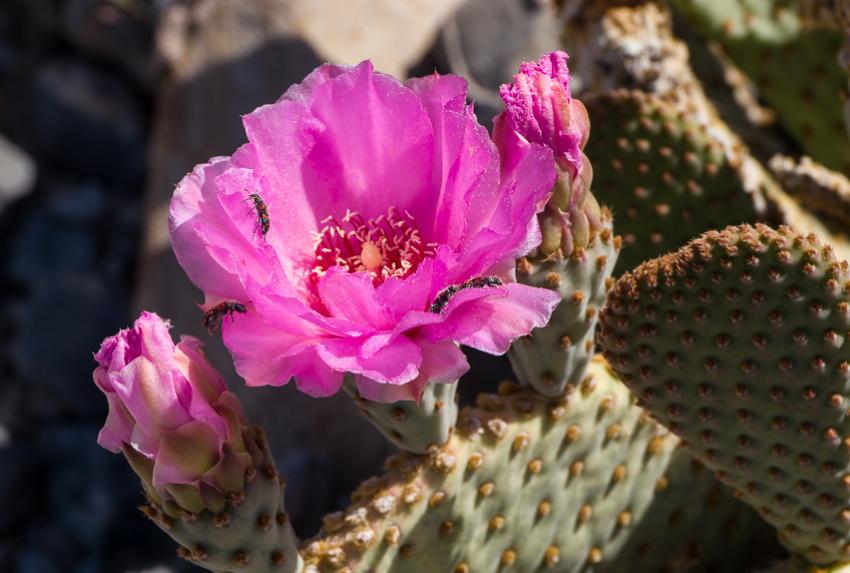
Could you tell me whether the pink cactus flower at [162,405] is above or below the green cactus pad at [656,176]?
above

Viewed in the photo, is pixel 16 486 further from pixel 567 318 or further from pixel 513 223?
pixel 513 223

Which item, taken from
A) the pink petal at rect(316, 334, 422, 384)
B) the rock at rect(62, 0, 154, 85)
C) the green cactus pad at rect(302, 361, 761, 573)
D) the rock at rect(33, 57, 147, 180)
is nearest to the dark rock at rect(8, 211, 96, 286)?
the rock at rect(33, 57, 147, 180)

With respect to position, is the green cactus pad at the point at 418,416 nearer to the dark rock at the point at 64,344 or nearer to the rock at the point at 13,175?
the dark rock at the point at 64,344

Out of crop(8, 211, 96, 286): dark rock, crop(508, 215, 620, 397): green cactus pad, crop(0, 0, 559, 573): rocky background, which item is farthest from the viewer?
crop(8, 211, 96, 286): dark rock

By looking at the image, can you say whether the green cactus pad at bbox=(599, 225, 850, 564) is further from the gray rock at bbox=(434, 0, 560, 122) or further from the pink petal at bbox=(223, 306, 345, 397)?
the gray rock at bbox=(434, 0, 560, 122)

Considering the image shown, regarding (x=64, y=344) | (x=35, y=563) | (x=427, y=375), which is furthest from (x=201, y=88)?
(x=427, y=375)

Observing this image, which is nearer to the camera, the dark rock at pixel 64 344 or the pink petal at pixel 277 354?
the pink petal at pixel 277 354

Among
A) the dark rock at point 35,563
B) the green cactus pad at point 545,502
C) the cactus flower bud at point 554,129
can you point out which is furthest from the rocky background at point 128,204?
the cactus flower bud at point 554,129
